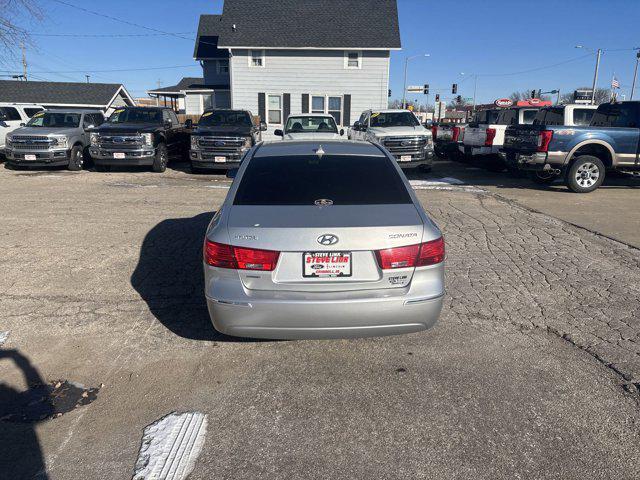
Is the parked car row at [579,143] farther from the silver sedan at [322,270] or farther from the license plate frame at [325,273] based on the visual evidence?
the license plate frame at [325,273]

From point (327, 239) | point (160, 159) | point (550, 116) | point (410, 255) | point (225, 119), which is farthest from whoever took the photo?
point (225, 119)

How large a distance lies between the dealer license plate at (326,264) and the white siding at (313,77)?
2163 centimetres

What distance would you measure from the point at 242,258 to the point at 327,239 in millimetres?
582

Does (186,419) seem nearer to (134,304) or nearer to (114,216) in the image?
(134,304)

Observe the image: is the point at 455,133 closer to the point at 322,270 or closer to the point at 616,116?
the point at 616,116

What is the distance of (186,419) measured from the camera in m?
3.07

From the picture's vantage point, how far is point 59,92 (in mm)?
39906

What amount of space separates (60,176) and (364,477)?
1385cm

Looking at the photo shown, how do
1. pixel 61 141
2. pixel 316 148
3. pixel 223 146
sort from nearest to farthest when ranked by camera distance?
pixel 316 148, pixel 223 146, pixel 61 141

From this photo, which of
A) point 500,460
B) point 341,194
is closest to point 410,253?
point 341,194

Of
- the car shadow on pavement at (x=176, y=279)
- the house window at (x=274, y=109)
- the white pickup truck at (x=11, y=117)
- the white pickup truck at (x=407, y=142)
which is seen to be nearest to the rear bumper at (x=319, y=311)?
the car shadow on pavement at (x=176, y=279)

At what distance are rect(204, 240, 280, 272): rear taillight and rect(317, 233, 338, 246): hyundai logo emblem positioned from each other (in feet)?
0.96

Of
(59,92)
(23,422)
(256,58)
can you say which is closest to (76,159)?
(256,58)

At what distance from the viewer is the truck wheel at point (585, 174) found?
11.4m
